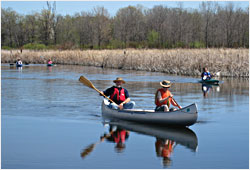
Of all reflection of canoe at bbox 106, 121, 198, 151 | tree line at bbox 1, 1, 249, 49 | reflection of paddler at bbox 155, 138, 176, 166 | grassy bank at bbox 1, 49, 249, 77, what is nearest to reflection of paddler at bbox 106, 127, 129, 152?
reflection of canoe at bbox 106, 121, 198, 151

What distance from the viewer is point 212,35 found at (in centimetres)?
6394

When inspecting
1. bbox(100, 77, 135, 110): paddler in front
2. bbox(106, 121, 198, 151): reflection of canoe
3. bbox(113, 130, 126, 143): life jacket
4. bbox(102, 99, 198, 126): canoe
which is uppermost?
bbox(100, 77, 135, 110): paddler in front

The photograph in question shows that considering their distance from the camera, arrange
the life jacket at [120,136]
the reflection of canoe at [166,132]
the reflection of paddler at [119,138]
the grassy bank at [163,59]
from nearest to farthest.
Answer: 1. the reflection of paddler at [119,138]
2. the reflection of canoe at [166,132]
3. the life jacket at [120,136]
4. the grassy bank at [163,59]

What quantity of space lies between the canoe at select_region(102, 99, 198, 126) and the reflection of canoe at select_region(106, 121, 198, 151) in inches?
5.2

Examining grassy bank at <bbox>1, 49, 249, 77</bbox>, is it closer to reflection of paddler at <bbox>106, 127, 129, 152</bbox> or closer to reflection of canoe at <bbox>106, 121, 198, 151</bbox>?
reflection of canoe at <bbox>106, 121, 198, 151</bbox>

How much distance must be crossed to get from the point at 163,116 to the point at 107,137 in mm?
1686

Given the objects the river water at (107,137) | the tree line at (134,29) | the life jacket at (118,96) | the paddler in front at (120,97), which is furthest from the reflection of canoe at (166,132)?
the tree line at (134,29)

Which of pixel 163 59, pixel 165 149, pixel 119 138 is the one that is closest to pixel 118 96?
pixel 119 138

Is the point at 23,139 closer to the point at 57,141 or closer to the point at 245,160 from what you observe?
the point at 57,141

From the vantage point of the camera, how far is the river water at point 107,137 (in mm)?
8656

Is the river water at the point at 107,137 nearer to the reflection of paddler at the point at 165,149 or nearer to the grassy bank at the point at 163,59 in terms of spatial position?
the reflection of paddler at the point at 165,149

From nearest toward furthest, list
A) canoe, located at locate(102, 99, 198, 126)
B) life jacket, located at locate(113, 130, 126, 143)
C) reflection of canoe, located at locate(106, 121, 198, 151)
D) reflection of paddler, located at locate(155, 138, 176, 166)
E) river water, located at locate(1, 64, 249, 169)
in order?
river water, located at locate(1, 64, 249, 169)
reflection of paddler, located at locate(155, 138, 176, 166)
reflection of canoe, located at locate(106, 121, 198, 151)
life jacket, located at locate(113, 130, 126, 143)
canoe, located at locate(102, 99, 198, 126)

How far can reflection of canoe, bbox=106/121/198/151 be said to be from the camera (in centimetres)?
1048

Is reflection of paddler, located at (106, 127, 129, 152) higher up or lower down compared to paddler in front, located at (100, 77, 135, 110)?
lower down
